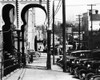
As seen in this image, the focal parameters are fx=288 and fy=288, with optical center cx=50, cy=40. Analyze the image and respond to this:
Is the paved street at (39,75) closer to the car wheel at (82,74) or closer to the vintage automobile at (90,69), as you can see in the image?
the vintage automobile at (90,69)

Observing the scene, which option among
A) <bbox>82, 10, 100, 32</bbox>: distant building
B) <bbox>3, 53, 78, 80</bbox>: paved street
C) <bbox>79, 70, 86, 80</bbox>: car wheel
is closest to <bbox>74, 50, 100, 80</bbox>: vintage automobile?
<bbox>79, 70, 86, 80</bbox>: car wheel

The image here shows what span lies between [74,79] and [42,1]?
47.6 ft

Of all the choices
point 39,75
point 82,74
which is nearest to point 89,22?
point 39,75

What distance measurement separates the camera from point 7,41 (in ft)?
68.5

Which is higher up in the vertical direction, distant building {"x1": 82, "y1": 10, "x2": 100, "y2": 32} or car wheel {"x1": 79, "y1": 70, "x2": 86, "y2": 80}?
distant building {"x1": 82, "y1": 10, "x2": 100, "y2": 32}

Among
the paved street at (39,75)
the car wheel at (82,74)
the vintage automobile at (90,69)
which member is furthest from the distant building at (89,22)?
the car wheel at (82,74)

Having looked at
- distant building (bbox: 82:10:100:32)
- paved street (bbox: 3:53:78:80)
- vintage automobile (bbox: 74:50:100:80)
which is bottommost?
paved street (bbox: 3:53:78:80)

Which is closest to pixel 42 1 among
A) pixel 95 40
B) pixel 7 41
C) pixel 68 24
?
pixel 7 41

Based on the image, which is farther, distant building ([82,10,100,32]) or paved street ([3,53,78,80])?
distant building ([82,10,100,32])

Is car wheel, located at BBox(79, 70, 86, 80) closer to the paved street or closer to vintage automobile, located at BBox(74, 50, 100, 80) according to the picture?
vintage automobile, located at BBox(74, 50, 100, 80)

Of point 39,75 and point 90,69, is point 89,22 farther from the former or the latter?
point 90,69

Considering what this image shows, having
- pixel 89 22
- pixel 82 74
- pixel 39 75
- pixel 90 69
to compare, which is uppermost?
pixel 89 22

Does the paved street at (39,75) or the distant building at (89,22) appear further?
the distant building at (89,22)

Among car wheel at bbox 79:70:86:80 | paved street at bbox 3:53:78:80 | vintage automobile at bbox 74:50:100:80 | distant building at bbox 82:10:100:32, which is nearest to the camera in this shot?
vintage automobile at bbox 74:50:100:80
